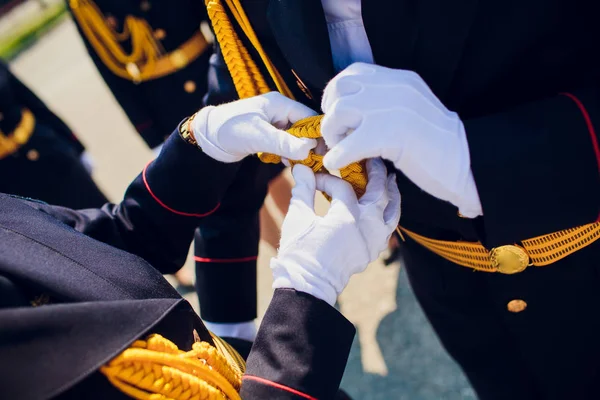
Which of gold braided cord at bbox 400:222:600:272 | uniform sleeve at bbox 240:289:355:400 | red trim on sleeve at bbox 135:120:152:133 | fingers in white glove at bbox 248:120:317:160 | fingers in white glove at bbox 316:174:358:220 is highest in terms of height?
fingers in white glove at bbox 248:120:317:160

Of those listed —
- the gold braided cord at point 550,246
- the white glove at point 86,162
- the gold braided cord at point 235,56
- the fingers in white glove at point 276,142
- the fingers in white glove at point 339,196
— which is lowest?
the white glove at point 86,162

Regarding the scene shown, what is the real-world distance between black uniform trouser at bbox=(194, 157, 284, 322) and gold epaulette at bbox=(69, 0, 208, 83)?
833mm

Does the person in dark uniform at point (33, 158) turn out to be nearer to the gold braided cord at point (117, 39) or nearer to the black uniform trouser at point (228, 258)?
the gold braided cord at point (117, 39)

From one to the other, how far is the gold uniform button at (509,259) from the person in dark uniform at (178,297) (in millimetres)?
180

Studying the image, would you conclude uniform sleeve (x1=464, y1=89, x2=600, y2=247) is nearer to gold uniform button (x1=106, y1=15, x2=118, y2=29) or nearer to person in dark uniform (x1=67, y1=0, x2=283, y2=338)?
Answer: person in dark uniform (x1=67, y1=0, x2=283, y2=338)

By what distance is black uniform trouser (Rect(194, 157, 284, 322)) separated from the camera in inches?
47.7

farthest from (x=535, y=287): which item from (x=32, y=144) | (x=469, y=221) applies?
(x=32, y=144)

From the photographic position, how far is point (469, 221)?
80cm

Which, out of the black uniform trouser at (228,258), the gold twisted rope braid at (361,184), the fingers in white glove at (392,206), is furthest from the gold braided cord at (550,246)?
the black uniform trouser at (228,258)

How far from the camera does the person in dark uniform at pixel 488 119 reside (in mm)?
656

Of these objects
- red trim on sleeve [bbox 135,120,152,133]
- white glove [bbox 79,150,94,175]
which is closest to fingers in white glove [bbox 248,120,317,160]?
red trim on sleeve [bbox 135,120,152,133]

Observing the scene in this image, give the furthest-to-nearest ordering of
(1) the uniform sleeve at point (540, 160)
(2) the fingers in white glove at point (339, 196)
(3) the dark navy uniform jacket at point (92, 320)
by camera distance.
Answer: (2) the fingers in white glove at point (339, 196)
(1) the uniform sleeve at point (540, 160)
(3) the dark navy uniform jacket at point (92, 320)

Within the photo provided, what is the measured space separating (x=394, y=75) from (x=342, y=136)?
11cm

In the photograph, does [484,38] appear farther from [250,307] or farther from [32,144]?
[32,144]
